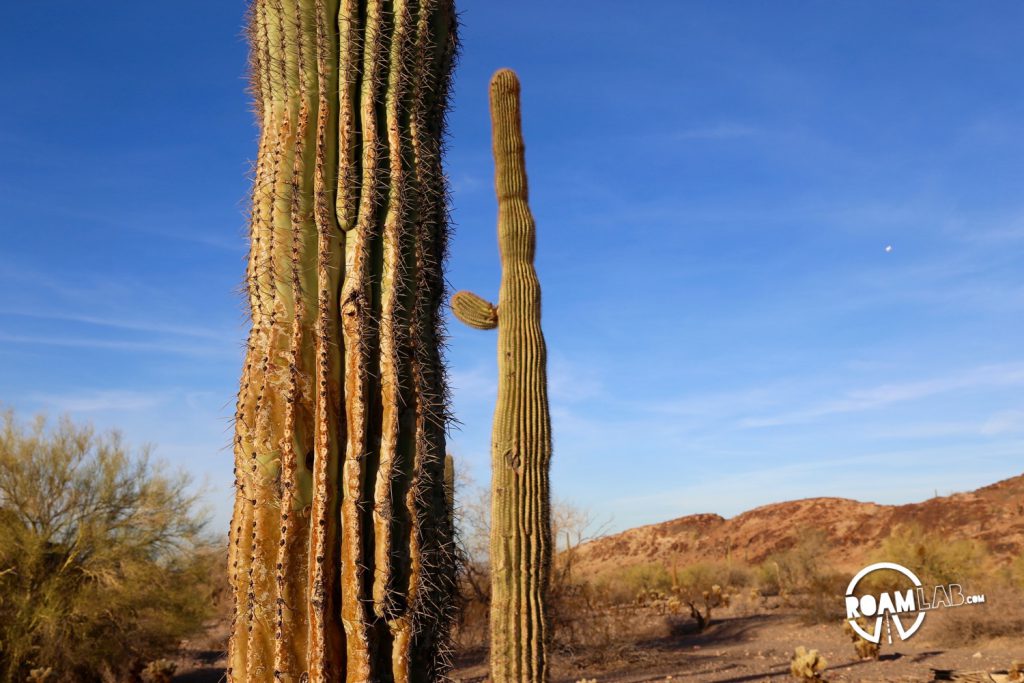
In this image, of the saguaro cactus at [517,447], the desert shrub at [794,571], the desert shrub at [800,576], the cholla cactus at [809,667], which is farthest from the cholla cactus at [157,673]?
the desert shrub at [794,571]

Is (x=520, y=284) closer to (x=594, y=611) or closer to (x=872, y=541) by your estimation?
(x=594, y=611)

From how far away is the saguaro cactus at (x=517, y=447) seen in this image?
7.77m

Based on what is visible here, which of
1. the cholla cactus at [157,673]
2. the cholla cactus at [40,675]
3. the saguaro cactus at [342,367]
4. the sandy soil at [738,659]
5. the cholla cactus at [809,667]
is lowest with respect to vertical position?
the sandy soil at [738,659]

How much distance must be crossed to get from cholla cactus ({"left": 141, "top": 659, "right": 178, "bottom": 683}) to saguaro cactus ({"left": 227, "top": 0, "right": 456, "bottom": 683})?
9.99 meters

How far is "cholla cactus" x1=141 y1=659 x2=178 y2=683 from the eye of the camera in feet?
37.9

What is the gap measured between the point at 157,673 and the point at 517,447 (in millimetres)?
6965

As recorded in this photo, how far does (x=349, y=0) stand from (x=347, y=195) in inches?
33.8

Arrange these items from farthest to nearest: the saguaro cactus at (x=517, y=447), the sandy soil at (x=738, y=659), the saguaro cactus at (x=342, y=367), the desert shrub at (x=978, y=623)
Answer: the desert shrub at (x=978, y=623) → the sandy soil at (x=738, y=659) → the saguaro cactus at (x=517, y=447) → the saguaro cactus at (x=342, y=367)

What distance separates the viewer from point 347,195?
10.5ft

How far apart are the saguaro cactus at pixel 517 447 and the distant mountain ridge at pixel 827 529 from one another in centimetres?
2147

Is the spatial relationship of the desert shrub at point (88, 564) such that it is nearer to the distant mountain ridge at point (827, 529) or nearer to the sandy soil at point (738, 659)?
the sandy soil at point (738, 659)

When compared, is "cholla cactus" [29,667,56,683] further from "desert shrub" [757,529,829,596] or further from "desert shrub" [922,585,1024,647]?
"desert shrub" [757,529,829,596]

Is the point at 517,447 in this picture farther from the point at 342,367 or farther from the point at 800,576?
the point at 800,576

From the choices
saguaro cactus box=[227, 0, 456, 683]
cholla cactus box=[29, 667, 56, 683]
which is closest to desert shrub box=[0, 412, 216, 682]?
cholla cactus box=[29, 667, 56, 683]
